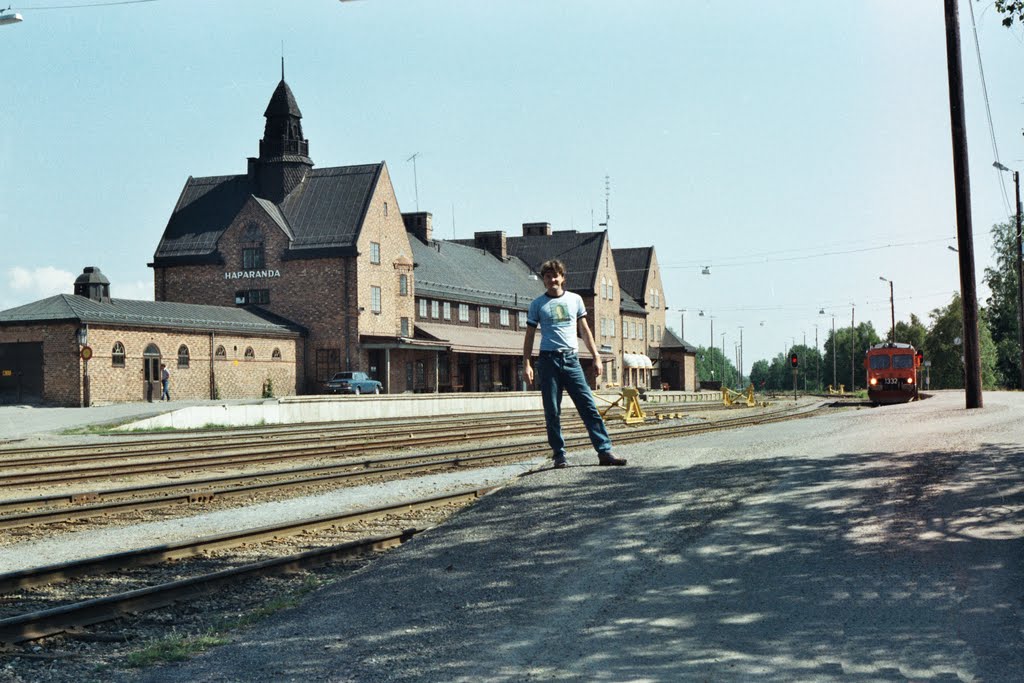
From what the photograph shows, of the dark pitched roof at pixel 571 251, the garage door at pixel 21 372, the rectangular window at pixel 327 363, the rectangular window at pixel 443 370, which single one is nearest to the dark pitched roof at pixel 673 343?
the dark pitched roof at pixel 571 251

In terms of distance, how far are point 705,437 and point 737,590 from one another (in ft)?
25.6

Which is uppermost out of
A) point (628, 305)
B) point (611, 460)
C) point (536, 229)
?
point (536, 229)

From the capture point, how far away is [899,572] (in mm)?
6719

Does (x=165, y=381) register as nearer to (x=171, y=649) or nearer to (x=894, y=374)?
(x=894, y=374)

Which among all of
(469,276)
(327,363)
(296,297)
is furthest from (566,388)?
(469,276)

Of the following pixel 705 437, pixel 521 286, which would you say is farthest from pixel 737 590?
pixel 521 286

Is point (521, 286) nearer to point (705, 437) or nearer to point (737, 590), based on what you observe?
point (705, 437)

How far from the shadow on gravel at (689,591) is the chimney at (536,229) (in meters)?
81.9

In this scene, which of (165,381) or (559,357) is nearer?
(559,357)

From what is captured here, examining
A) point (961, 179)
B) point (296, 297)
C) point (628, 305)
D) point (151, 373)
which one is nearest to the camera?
point (961, 179)

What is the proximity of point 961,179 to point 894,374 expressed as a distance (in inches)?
1039

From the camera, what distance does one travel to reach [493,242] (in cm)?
8125

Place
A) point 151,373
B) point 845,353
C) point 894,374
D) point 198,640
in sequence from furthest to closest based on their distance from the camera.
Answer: point 845,353
point 894,374
point 151,373
point 198,640

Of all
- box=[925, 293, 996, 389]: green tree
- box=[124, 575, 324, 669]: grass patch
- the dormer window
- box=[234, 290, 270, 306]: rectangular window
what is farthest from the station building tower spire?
box=[925, 293, 996, 389]: green tree
